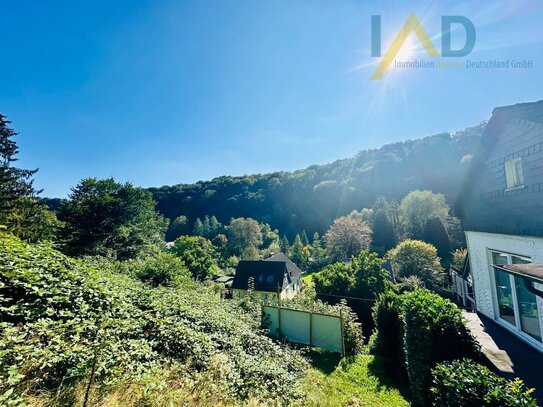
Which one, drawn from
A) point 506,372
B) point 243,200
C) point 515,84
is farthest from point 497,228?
point 243,200

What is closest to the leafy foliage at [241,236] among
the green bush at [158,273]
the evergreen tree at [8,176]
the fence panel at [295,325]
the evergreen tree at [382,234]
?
the evergreen tree at [382,234]

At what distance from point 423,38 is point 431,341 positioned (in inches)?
284

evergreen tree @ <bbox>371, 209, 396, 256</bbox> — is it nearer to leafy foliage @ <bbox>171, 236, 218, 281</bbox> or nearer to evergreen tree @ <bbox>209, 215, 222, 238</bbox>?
leafy foliage @ <bbox>171, 236, 218, 281</bbox>

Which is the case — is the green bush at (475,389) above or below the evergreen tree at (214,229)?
below

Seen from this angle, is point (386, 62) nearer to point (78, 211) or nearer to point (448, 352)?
point (448, 352)

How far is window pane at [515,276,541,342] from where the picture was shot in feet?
15.0

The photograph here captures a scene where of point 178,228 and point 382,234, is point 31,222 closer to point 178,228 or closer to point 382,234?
point 382,234

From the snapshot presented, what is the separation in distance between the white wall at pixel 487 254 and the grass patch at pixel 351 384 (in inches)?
124

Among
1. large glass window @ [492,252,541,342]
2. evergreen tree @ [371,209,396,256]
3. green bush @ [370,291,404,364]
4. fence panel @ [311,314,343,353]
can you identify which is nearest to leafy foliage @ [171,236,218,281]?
fence panel @ [311,314,343,353]

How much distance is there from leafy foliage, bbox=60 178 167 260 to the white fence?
15.2 meters

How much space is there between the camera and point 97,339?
3.19 m

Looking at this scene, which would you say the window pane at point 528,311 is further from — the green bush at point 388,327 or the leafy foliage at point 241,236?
the leafy foliage at point 241,236

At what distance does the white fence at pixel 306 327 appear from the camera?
7.78m

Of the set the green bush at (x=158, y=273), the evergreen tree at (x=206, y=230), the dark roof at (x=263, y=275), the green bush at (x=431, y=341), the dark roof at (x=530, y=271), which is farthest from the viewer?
the evergreen tree at (x=206, y=230)
